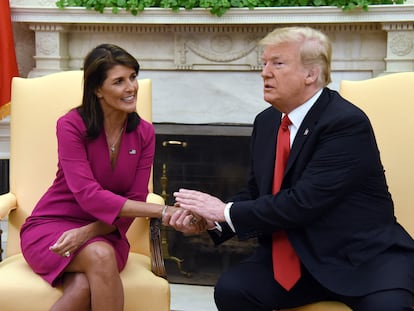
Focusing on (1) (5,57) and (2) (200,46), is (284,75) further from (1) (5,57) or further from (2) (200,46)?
(1) (5,57)

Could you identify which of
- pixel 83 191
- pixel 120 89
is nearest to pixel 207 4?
pixel 120 89

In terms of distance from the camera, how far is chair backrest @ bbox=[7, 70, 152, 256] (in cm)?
304

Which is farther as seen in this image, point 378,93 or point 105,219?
point 378,93

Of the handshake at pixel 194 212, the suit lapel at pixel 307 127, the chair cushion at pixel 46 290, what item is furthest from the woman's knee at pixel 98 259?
the suit lapel at pixel 307 127

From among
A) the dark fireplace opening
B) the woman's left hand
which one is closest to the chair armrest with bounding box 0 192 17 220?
the woman's left hand

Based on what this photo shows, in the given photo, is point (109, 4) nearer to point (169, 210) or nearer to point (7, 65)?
point (7, 65)

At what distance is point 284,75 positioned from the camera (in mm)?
2412

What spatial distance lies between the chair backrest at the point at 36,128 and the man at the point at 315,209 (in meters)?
0.76

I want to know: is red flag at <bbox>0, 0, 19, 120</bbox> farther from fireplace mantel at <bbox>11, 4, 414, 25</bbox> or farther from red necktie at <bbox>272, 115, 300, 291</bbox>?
red necktie at <bbox>272, 115, 300, 291</bbox>

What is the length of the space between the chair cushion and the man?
0.23m

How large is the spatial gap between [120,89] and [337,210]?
87 cm

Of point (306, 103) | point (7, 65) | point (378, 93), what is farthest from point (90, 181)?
point (7, 65)

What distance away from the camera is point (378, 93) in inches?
113

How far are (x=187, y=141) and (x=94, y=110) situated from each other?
62.0 inches
